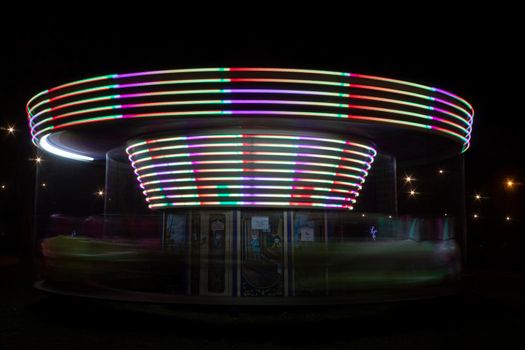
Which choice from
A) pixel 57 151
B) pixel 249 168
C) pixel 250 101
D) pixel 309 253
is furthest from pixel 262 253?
pixel 57 151

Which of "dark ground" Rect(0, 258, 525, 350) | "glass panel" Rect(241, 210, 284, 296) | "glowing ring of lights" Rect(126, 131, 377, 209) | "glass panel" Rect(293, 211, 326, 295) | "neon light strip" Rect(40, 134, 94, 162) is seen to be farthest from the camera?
"neon light strip" Rect(40, 134, 94, 162)

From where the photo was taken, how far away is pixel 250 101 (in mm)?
9945

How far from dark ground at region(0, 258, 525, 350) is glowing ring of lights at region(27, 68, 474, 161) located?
12.4ft

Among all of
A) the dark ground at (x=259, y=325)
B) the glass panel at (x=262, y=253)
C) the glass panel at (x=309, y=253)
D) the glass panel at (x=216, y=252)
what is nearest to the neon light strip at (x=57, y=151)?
the dark ground at (x=259, y=325)

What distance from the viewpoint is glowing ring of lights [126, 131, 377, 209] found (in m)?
11.0

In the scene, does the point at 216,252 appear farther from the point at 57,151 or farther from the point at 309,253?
the point at 57,151

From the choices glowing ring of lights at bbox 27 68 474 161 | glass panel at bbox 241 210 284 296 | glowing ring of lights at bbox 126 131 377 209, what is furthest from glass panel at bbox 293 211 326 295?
glowing ring of lights at bbox 27 68 474 161

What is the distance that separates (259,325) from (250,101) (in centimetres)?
408

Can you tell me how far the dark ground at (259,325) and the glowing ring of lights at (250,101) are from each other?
149 inches

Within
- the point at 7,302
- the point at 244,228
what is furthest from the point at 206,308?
the point at 7,302

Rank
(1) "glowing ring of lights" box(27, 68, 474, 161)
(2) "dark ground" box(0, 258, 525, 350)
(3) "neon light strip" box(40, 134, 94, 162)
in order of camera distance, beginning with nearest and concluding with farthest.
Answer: (2) "dark ground" box(0, 258, 525, 350) → (1) "glowing ring of lights" box(27, 68, 474, 161) → (3) "neon light strip" box(40, 134, 94, 162)

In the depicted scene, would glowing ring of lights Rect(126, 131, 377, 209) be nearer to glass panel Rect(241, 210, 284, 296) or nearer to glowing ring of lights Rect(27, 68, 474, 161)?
glowing ring of lights Rect(27, 68, 474, 161)

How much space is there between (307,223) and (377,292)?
232 centimetres

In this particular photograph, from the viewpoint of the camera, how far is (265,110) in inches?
391
